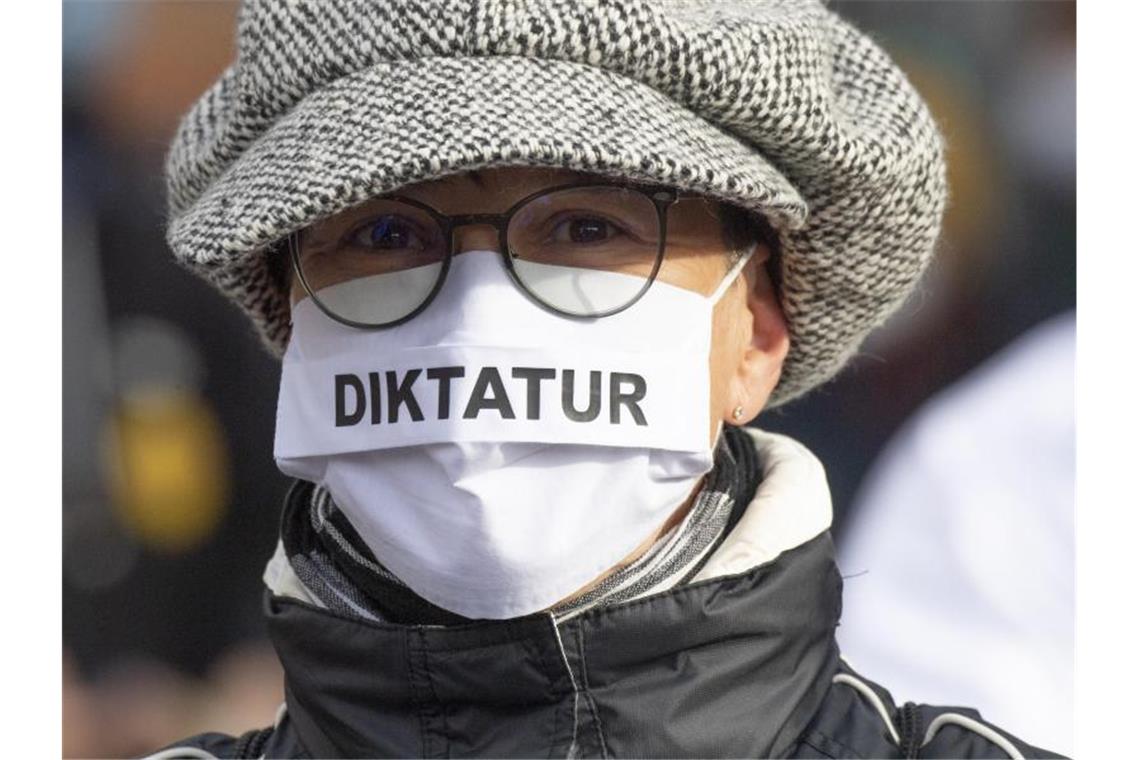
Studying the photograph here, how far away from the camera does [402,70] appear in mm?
1478

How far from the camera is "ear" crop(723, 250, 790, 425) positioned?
1.81 meters

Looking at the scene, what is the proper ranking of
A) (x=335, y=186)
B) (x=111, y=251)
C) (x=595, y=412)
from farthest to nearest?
(x=111, y=251) → (x=595, y=412) → (x=335, y=186)

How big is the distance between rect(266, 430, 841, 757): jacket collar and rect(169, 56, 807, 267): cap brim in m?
0.46

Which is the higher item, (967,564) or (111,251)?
(111,251)

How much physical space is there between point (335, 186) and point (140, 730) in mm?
2368

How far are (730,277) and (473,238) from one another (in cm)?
37

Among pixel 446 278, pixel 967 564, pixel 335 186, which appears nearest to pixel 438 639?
pixel 446 278

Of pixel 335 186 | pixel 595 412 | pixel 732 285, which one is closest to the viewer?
pixel 335 186

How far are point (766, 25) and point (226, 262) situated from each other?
0.70 meters

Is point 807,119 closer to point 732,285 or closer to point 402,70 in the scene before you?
point 732,285

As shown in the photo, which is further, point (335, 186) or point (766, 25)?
point (766, 25)

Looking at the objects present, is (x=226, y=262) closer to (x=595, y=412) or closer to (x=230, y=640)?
(x=595, y=412)

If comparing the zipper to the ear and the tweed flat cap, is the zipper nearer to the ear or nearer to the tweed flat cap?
the ear

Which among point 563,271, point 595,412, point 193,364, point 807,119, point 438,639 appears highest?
point 807,119
